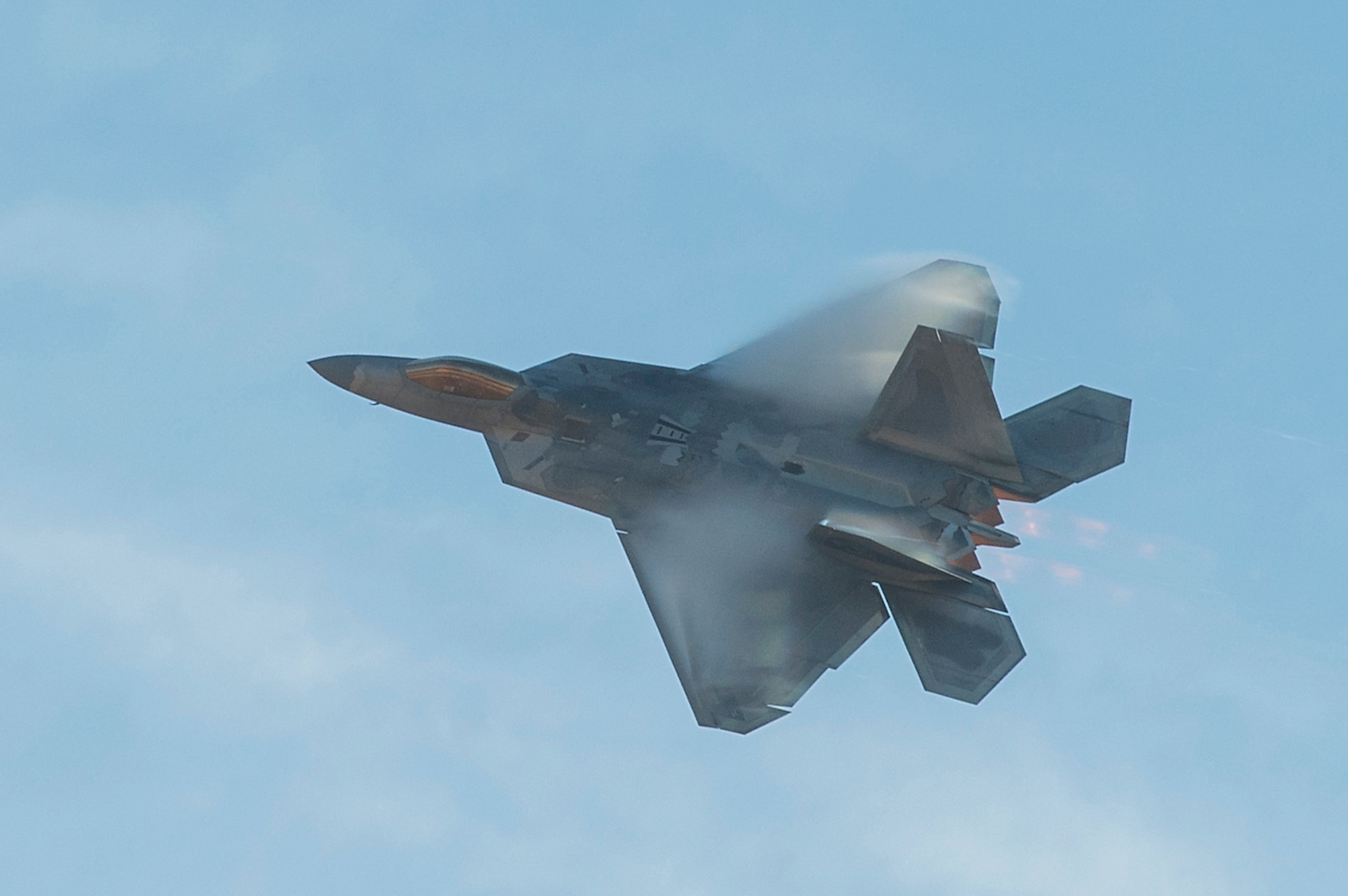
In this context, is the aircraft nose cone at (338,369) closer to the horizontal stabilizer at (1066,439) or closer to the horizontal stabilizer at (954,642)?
the horizontal stabilizer at (954,642)

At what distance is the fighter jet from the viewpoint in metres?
45.8

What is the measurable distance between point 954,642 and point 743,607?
5681 millimetres

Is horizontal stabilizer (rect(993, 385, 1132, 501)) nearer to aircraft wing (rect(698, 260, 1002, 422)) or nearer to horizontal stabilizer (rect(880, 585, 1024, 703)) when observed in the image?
aircraft wing (rect(698, 260, 1002, 422))

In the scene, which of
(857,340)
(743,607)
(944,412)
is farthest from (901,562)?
(857,340)

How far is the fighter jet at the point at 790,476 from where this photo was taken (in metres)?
45.8

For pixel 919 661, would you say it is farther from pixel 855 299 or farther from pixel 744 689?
pixel 855 299

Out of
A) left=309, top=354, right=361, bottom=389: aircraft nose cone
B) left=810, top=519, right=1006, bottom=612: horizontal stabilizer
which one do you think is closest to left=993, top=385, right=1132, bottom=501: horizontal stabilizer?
left=810, top=519, right=1006, bottom=612: horizontal stabilizer

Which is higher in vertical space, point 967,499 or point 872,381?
point 872,381

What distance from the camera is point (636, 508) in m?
47.8

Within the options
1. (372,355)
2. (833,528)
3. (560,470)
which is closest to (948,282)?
(833,528)

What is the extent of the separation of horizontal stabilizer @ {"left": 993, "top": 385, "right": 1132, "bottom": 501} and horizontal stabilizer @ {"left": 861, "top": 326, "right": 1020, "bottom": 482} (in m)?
0.75

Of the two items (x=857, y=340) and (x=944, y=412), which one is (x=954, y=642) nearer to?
(x=944, y=412)

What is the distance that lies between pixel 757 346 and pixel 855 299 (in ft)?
12.2

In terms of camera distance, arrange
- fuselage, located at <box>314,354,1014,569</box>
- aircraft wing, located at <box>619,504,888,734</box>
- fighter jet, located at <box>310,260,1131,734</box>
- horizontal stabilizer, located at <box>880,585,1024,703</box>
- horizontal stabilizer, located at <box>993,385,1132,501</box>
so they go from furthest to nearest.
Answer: horizontal stabilizer, located at <box>993,385,1132,501</box> → fuselage, located at <box>314,354,1014,569</box> → fighter jet, located at <box>310,260,1131,734</box> → horizontal stabilizer, located at <box>880,585,1024,703</box> → aircraft wing, located at <box>619,504,888,734</box>
